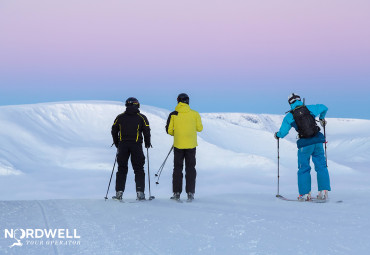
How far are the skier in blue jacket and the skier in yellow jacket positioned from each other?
1.69 m

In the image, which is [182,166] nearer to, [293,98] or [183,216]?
[183,216]

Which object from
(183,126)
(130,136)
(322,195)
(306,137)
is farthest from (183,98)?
(322,195)

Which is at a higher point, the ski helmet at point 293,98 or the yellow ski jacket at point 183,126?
the ski helmet at point 293,98

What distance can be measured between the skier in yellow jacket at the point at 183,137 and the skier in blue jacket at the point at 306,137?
66.4 inches

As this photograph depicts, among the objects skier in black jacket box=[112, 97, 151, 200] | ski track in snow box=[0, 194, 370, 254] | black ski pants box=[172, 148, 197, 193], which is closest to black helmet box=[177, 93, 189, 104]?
skier in black jacket box=[112, 97, 151, 200]

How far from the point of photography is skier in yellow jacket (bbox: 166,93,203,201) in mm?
8789

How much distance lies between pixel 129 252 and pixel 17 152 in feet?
78.3

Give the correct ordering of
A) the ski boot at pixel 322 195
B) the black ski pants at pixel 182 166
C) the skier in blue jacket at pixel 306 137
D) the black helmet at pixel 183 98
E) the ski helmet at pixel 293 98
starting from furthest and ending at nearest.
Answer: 1. the black ski pants at pixel 182 166
2. the black helmet at pixel 183 98
3. the ski boot at pixel 322 195
4. the ski helmet at pixel 293 98
5. the skier in blue jacket at pixel 306 137

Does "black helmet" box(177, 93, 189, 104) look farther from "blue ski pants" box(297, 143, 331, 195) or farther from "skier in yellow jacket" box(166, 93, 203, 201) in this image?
"blue ski pants" box(297, 143, 331, 195)

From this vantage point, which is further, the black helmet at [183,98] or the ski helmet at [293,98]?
the black helmet at [183,98]

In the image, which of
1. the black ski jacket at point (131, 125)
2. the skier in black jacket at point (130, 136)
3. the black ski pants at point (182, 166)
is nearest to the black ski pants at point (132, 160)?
the skier in black jacket at point (130, 136)

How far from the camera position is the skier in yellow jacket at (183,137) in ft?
A: 28.8

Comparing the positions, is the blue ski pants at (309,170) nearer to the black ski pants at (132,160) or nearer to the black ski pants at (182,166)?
the black ski pants at (182,166)

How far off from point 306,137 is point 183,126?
7.89 ft
